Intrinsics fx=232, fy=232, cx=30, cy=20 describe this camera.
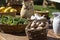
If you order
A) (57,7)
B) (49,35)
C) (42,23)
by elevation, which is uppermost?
(42,23)

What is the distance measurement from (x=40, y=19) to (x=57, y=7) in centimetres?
647

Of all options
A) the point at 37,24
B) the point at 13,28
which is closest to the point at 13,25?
the point at 13,28

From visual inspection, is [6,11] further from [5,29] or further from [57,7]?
[57,7]

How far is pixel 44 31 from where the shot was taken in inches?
70.6

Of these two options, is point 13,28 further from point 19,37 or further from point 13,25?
point 19,37

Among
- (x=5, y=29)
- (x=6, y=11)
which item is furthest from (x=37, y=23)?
(x=6, y=11)

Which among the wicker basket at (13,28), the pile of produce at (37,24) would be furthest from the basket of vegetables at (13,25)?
the pile of produce at (37,24)

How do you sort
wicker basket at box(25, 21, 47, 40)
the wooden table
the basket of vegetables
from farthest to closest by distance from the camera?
the basket of vegetables, the wooden table, wicker basket at box(25, 21, 47, 40)

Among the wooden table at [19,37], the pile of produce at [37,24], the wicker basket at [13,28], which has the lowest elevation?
the wooden table at [19,37]

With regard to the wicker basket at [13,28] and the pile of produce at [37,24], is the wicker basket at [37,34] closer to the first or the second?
the pile of produce at [37,24]

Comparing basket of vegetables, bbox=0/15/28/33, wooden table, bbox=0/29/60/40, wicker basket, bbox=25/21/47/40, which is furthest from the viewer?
basket of vegetables, bbox=0/15/28/33

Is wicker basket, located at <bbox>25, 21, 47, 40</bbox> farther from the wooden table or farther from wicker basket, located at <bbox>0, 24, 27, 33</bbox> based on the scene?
wicker basket, located at <bbox>0, 24, 27, 33</bbox>

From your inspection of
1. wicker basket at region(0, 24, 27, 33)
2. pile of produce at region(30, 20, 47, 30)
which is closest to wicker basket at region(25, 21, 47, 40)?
pile of produce at region(30, 20, 47, 30)

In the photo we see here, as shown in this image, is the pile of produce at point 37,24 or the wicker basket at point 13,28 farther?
the wicker basket at point 13,28
